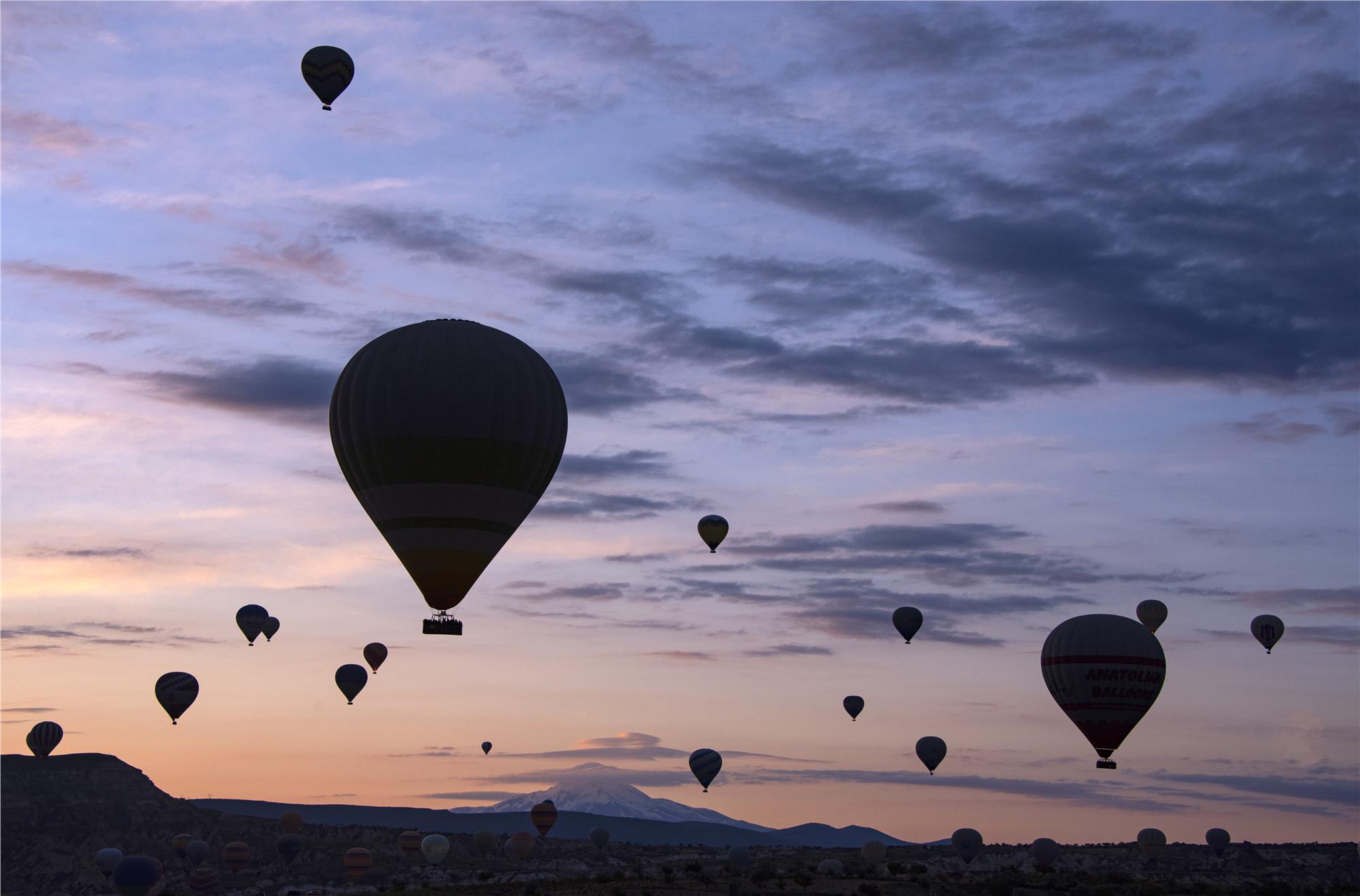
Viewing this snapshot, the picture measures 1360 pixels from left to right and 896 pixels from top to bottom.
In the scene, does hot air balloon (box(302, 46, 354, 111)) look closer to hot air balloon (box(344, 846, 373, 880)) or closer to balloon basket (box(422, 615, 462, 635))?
balloon basket (box(422, 615, 462, 635))

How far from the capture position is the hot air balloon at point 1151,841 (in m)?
137

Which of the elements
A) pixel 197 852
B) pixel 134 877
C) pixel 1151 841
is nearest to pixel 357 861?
pixel 197 852

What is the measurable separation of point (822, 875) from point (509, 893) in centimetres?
1835

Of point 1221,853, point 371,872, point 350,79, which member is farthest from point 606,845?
point 350,79

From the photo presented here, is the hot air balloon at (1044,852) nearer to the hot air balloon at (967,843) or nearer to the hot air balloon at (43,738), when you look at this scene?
the hot air balloon at (967,843)

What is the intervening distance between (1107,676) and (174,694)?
78.4 meters

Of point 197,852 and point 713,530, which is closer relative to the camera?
point 713,530

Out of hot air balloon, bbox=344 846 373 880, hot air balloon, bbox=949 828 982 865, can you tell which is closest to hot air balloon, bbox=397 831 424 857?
hot air balloon, bbox=344 846 373 880

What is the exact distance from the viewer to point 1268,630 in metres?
113

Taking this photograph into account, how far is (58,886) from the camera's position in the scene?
6142 inches

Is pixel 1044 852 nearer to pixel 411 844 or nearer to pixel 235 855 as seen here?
pixel 411 844

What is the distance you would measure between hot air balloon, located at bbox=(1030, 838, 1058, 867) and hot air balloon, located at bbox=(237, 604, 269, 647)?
6642 cm

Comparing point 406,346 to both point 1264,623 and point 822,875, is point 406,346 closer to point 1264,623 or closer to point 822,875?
point 822,875

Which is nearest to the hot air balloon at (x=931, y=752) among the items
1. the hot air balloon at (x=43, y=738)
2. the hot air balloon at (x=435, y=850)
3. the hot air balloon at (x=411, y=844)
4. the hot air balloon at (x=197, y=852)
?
the hot air balloon at (x=435, y=850)
